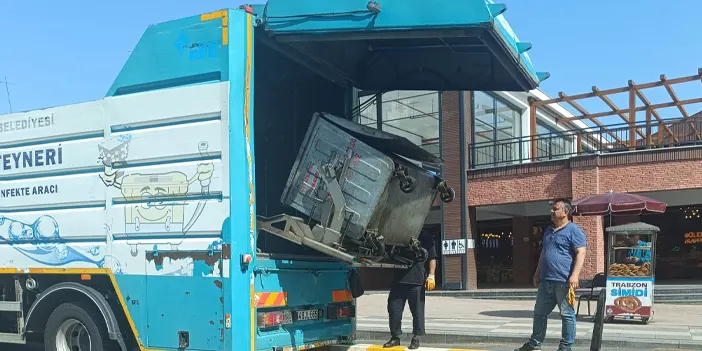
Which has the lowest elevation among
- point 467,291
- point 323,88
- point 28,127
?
point 467,291

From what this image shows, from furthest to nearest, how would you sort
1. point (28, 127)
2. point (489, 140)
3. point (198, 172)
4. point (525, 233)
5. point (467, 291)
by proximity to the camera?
point (525, 233) < point (489, 140) < point (467, 291) < point (28, 127) < point (198, 172)

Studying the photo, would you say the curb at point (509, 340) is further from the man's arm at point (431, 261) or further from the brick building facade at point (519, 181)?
the brick building facade at point (519, 181)

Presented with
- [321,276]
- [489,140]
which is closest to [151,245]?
[321,276]

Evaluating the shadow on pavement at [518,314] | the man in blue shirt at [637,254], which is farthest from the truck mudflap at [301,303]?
the man in blue shirt at [637,254]

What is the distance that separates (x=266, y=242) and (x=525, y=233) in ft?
66.4

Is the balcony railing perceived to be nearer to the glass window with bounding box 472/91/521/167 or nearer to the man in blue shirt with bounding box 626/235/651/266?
the glass window with bounding box 472/91/521/167

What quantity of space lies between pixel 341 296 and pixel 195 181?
2143 mm

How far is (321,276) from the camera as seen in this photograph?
21.2ft

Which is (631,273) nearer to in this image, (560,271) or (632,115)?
(560,271)

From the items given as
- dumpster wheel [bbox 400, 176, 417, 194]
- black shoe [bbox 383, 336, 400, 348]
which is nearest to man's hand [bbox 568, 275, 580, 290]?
dumpster wheel [bbox 400, 176, 417, 194]

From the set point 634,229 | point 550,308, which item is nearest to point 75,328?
point 550,308

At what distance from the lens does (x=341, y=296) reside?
680cm

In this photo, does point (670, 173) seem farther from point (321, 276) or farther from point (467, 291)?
point (321, 276)

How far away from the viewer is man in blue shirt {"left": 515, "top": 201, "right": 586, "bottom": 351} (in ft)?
21.3
